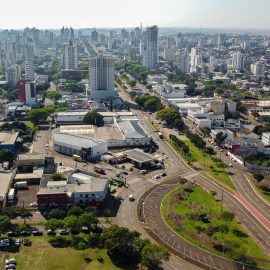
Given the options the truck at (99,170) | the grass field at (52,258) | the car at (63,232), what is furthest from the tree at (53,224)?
the truck at (99,170)

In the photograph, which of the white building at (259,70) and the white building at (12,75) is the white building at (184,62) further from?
the white building at (12,75)

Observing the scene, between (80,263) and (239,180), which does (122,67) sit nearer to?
(239,180)

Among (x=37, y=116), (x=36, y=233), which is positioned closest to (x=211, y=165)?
(x=36, y=233)

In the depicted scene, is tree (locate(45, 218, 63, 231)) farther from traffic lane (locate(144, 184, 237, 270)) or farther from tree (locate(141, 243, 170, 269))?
tree (locate(141, 243, 170, 269))

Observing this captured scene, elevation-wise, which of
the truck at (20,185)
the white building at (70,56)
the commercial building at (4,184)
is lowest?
the truck at (20,185)

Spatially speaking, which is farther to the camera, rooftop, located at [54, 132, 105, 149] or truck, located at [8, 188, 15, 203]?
rooftop, located at [54, 132, 105, 149]

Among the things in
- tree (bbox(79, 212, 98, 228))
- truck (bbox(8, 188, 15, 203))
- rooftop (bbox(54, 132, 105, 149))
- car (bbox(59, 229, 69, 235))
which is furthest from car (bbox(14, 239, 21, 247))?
rooftop (bbox(54, 132, 105, 149))
